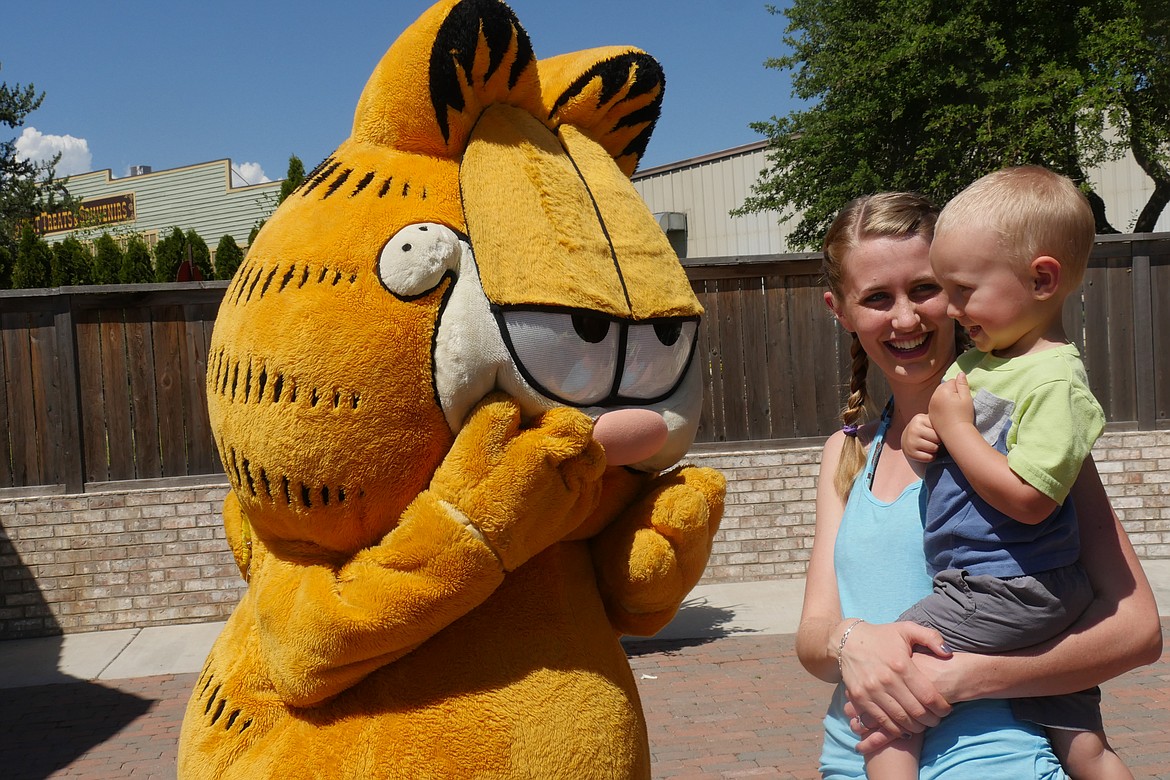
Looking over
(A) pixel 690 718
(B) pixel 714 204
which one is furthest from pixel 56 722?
(B) pixel 714 204

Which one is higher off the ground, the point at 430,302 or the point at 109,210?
the point at 109,210

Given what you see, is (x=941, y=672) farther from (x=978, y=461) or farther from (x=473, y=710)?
(x=473, y=710)

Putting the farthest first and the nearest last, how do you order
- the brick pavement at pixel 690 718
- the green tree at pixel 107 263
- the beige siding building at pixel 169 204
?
1. the beige siding building at pixel 169 204
2. the green tree at pixel 107 263
3. the brick pavement at pixel 690 718

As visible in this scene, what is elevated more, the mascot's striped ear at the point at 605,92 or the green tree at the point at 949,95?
the green tree at the point at 949,95

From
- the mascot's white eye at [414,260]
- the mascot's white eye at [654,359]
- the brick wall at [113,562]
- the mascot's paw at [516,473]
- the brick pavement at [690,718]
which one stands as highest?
the mascot's white eye at [414,260]

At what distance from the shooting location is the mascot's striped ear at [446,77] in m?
2.23

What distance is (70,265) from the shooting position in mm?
9414

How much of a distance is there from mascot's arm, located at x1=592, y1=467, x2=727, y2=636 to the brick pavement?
2.35m

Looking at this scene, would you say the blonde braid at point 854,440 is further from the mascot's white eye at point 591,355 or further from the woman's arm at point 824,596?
the mascot's white eye at point 591,355

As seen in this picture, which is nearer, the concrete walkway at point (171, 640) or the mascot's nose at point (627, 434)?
the mascot's nose at point (627, 434)

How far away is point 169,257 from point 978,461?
913 centimetres

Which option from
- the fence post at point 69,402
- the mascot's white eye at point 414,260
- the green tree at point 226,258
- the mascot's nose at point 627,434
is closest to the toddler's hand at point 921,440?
the mascot's nose at point 627,434

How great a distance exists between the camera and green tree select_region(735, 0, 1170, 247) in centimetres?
1401

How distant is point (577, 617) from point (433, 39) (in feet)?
4.46
